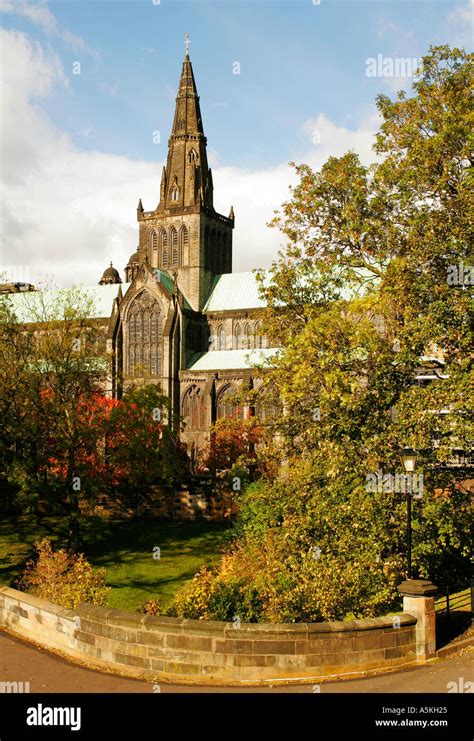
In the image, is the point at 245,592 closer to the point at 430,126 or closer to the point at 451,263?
the point at 451,263

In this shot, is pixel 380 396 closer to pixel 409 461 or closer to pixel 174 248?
pixel 409 461

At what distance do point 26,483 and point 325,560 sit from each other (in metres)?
14.1

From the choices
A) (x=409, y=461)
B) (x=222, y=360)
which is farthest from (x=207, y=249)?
(x=409, y=461)

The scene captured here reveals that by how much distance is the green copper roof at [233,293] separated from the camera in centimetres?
6869

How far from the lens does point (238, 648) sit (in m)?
11.5

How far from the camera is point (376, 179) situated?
755 inches

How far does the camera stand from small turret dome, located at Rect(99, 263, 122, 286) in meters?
93.9

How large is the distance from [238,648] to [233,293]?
197 feet

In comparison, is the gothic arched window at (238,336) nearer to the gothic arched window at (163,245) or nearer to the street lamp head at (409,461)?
the gothic arched window at (163,245)

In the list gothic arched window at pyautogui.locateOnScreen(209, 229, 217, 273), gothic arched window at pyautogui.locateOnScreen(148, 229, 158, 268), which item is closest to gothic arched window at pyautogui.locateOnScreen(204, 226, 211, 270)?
gothic arched window at pyautogui.locateOnScreen(209, 229, 217, 273)

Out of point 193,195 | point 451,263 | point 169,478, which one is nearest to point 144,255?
point 193,195

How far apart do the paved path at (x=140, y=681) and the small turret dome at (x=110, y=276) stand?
83378 millimetres

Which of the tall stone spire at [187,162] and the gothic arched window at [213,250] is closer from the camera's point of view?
the tall stone spire at [187,162]

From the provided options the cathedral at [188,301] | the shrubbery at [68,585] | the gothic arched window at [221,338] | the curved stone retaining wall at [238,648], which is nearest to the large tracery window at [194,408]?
the cathedral at [188,301]
